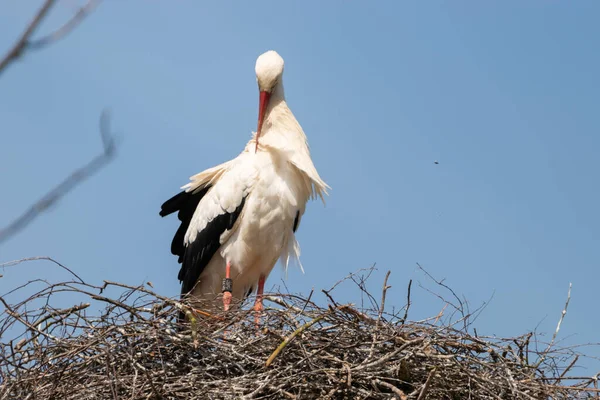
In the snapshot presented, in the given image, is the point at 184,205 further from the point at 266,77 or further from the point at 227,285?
the point at 266,77

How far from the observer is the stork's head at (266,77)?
5383mm

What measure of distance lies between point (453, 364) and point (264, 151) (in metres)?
2.14

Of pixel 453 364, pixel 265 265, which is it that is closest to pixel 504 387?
pixel 453 364

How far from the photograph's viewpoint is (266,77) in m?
5.38

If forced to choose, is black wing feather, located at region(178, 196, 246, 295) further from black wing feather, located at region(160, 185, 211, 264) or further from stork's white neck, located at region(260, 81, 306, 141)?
stork's white neck, located at region(260, 81, 306, 141)

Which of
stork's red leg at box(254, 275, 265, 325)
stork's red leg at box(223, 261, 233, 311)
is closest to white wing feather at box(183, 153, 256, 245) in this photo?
stork's red leg at box(223, 261, 233, 311)

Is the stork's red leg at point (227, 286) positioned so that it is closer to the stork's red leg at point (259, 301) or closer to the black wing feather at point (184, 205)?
the stork's red leg at point (259, 301)

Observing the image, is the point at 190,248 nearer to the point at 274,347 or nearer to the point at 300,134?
the point at 300,134

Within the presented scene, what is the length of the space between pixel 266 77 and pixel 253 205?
93cm

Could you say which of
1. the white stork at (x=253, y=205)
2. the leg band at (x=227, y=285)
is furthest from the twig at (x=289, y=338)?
the leg band at (x=227, y=285)

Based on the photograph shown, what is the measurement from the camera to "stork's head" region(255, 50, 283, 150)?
17.7 feet

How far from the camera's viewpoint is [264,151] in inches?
204

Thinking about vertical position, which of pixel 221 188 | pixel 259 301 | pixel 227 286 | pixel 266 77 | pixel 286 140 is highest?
pixel 266 77

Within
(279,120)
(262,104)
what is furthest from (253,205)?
(262,104)
